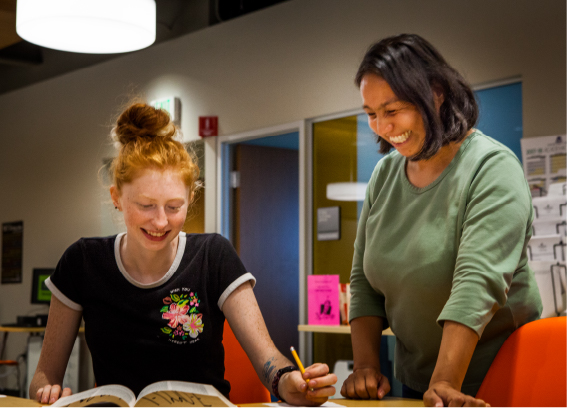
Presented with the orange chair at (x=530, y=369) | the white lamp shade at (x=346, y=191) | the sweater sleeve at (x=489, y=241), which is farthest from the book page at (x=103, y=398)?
the white lamp shade at (x=346, y=191)

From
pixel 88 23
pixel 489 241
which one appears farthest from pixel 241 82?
pixel 489 241

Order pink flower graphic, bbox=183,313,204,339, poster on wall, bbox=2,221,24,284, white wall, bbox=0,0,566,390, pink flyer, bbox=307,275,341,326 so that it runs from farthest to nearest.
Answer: poster on wall, bbox=2,221,24,284 < pink flyer, bbox=307,275,341,326 < white wall, bbox=0,0,566,390 < pink flower graphic, bbox=183,313,204,339

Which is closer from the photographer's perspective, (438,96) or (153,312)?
(438,96)

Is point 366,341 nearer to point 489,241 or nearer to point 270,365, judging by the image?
point 270,365

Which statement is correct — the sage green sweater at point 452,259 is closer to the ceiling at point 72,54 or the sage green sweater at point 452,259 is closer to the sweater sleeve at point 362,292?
the sweater sleeve at point 362,292

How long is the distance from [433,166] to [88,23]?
2.24 metres

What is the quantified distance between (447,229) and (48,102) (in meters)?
6.83

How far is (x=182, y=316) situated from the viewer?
1.51 meters

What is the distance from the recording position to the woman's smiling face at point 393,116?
1.32 m

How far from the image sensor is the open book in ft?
3.47

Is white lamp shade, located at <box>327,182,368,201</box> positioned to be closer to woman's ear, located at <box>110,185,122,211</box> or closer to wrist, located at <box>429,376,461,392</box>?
woman's ear, located at <box>110,185,122,211</box>

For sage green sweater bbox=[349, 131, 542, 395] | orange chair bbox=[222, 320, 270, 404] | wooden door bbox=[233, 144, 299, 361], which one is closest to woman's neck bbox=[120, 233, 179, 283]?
orange chair bbox=[222, 320, 270, 404]

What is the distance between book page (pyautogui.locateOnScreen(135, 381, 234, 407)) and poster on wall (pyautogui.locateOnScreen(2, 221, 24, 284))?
6887 mm

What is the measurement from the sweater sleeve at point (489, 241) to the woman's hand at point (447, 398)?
0.12m
